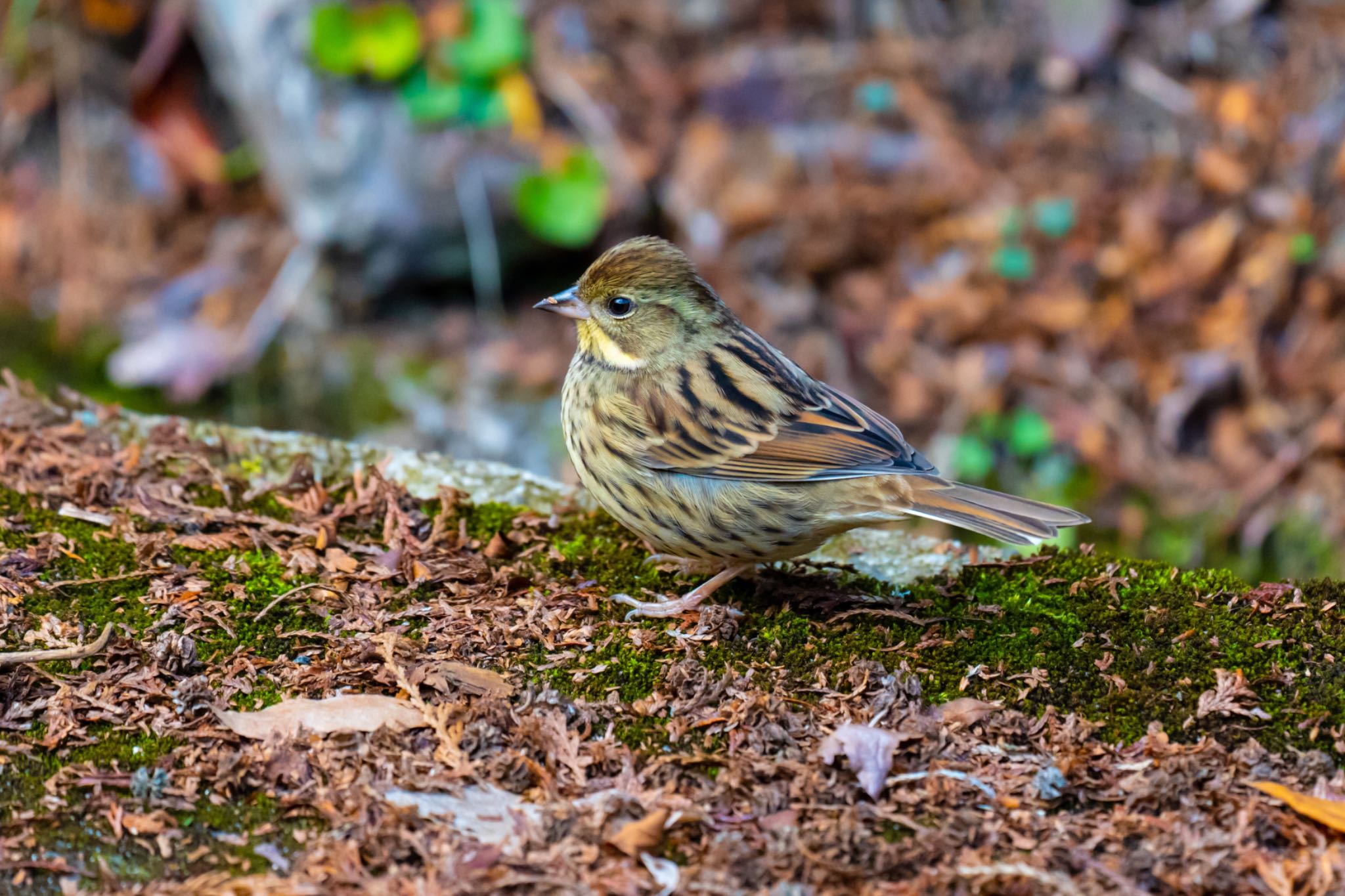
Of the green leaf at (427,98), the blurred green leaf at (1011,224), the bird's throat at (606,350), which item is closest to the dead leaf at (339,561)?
the bird's throat at (606,350)

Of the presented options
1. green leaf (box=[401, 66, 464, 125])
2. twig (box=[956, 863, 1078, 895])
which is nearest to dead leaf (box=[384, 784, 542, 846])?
twig (box=[956, 863, 1078, 895])

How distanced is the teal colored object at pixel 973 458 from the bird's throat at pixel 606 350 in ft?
11.7

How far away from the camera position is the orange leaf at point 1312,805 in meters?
2.86

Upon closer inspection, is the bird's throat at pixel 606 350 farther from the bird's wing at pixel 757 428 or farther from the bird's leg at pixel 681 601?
the bird's leg at pixel 681 601

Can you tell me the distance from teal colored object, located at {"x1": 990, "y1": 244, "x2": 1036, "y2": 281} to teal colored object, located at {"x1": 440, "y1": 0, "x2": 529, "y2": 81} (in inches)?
130

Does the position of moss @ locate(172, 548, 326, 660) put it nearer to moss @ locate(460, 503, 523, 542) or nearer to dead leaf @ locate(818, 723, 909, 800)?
moss @ locate(460, 503, 523, 542)

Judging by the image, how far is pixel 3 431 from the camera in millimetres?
4742

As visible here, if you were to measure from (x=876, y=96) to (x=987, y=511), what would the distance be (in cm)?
563

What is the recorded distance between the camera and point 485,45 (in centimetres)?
809

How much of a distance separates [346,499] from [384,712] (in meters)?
1.36

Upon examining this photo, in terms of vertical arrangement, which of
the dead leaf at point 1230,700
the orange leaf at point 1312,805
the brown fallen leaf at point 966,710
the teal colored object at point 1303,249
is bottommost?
the brown fallen leaf at point 966,710

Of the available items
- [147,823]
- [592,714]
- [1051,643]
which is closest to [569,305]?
[592,714]

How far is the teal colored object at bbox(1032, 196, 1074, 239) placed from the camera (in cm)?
841

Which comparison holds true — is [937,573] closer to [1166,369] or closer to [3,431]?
[3,431]
